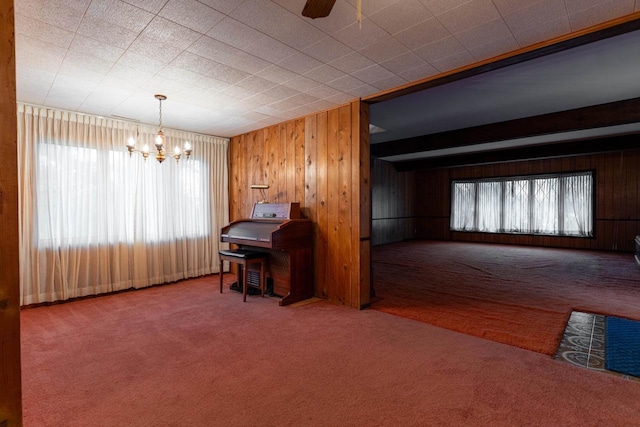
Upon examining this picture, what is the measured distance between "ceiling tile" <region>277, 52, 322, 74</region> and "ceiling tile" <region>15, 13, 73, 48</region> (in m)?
1.54

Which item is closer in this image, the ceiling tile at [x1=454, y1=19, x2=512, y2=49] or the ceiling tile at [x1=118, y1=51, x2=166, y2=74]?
the ceiling tile at [x1=454, y1=19, x2=512, y2=49]

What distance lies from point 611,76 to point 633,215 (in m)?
6.28

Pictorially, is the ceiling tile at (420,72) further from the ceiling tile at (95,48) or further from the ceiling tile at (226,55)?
the ceiling tile at (95,48)

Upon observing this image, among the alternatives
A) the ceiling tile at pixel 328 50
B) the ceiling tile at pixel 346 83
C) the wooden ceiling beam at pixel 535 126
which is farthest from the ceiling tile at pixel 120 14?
the wooden ceiling beam at pixel 535 126

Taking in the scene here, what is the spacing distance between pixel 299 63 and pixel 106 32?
140 centimetres

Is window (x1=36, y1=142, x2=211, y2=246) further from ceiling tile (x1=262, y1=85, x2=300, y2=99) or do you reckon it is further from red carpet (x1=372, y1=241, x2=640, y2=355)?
red carpet (x1=372, y1=241, x2=640, y2=355)

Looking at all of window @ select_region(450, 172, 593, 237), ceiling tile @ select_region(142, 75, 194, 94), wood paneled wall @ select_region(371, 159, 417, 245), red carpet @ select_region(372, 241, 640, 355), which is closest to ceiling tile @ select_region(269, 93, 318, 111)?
ceiling tile @ select_region(142, 75, 194, 94)

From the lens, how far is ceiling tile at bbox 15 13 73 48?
81.4 inches

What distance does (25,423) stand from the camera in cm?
173

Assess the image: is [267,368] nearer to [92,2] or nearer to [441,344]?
[441,344]

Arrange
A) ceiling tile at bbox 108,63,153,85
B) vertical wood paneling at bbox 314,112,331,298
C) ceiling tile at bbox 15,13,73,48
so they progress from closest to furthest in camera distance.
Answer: ceiling tile at bbox 15,13,73,48 < ceiling tile at bbox 108,63,153,85 < vertical wood paneling at bbox 314,112,331,298

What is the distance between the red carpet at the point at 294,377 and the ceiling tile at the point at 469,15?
238 cm

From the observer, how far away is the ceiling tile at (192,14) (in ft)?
6.24

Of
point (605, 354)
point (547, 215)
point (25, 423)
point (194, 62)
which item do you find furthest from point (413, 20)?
point (547, 215)
